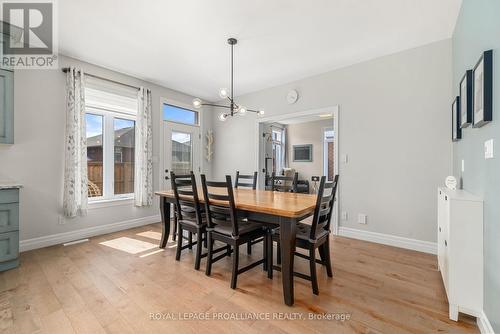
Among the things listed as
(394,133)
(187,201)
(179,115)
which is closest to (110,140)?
(179,115)

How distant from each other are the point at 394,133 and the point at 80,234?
483 centimetres

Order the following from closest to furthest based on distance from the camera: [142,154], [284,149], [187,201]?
[187,201] < [142,154] < [284,149]

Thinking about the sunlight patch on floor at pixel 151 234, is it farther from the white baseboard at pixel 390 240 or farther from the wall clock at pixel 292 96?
the wall clock at pixel 292 96

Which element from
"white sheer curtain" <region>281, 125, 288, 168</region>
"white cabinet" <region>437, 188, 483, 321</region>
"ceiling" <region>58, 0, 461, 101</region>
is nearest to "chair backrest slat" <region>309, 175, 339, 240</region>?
"white cabinet" <region>437, 188, 483, 321</region>

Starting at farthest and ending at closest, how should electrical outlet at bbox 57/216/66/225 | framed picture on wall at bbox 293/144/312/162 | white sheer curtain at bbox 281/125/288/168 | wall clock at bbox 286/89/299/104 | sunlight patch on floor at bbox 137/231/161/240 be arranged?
white sheer curtain at bbox 281/125/288/168 → framed picture on wall at bbox 293/144/312/162 → wall clock at bbox 286/89/299/104 → sunlight patch on floor at bbox 137/231/161/240 → electrical outlet at bbox 57/216/66/225

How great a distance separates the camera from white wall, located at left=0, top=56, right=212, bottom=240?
284 cm

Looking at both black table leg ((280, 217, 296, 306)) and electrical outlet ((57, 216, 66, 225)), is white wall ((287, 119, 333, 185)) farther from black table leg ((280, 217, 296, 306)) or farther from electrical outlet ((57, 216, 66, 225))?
electrical outlet ((57, 216, 66, 225))

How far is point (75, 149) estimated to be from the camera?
322cm

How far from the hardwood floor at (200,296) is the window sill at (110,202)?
0.87 m

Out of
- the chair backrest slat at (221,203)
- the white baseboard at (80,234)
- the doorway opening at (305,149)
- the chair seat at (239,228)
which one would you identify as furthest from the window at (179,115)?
the chair seat at (239,228)

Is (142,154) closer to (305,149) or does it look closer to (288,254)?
(288,254)

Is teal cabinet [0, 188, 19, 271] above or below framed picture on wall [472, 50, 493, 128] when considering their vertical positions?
below


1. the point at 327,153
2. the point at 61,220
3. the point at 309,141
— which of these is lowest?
the point at 61,220

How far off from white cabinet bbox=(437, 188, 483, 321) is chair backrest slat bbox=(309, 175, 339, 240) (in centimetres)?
83
